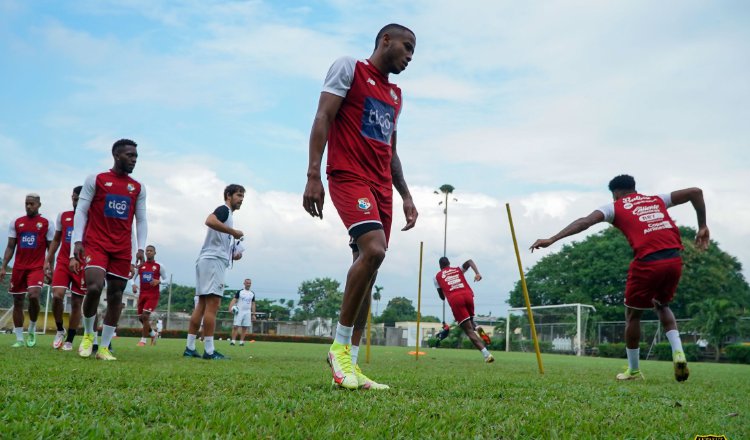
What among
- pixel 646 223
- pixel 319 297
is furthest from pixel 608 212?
pixel 319 297

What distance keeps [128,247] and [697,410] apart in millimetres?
6199

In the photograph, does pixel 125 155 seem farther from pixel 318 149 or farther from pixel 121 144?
pixel 318 149

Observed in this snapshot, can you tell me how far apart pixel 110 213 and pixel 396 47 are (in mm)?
4406

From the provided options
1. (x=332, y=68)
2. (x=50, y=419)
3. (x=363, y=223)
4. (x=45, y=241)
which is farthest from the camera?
(x=45, y=241)

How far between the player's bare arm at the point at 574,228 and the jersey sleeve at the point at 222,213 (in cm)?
439

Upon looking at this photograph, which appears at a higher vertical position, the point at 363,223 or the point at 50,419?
the point at 363,223

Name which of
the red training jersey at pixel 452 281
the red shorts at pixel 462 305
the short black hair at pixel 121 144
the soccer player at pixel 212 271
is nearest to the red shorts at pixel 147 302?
the soccer player at pixel 212 271

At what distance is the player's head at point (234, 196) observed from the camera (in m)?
8.97

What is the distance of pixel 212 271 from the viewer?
8.94 meters

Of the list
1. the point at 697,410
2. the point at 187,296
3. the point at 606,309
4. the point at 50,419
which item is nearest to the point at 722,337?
the point at 606,309

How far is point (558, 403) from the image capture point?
12.4 feet

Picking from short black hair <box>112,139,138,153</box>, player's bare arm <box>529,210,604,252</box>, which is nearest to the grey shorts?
short black hair <box>112,139,138,153</box>

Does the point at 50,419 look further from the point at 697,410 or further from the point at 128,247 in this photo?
the point at 128,247

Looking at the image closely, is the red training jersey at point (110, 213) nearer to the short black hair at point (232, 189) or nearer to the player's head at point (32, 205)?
the short black hair at point (232, 189)
